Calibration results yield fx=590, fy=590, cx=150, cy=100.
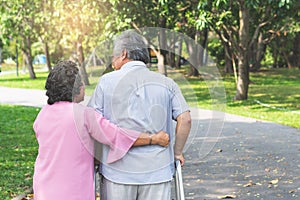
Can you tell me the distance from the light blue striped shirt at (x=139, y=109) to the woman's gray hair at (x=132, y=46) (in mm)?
48

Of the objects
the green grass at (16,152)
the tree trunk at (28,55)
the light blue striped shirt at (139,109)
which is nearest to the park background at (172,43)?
the green grass at (16,152)

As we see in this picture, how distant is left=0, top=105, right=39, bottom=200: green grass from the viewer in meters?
7.27

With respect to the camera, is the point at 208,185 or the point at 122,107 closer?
the point at 122,107

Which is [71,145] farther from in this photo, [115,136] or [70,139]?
[115,136]

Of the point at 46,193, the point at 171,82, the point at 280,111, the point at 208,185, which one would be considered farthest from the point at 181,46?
the point at 280,111

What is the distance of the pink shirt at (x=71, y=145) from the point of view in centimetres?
363

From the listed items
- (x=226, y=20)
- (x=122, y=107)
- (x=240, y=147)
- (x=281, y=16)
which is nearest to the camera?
(x=122, y=107)

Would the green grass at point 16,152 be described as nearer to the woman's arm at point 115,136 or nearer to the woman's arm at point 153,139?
the woman's arm at point 115,136

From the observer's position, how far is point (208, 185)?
7.35 meters

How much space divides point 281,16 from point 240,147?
1044 centimetres

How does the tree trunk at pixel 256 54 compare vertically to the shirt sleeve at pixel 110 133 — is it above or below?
below

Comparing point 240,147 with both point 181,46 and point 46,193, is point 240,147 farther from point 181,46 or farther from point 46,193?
point 46,193

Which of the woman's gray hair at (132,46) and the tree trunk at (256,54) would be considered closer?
the woman's gray hair at (132,46)

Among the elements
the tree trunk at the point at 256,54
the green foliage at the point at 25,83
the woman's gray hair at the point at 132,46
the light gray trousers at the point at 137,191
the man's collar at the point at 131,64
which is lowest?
the green foliage at the point at 25,83
